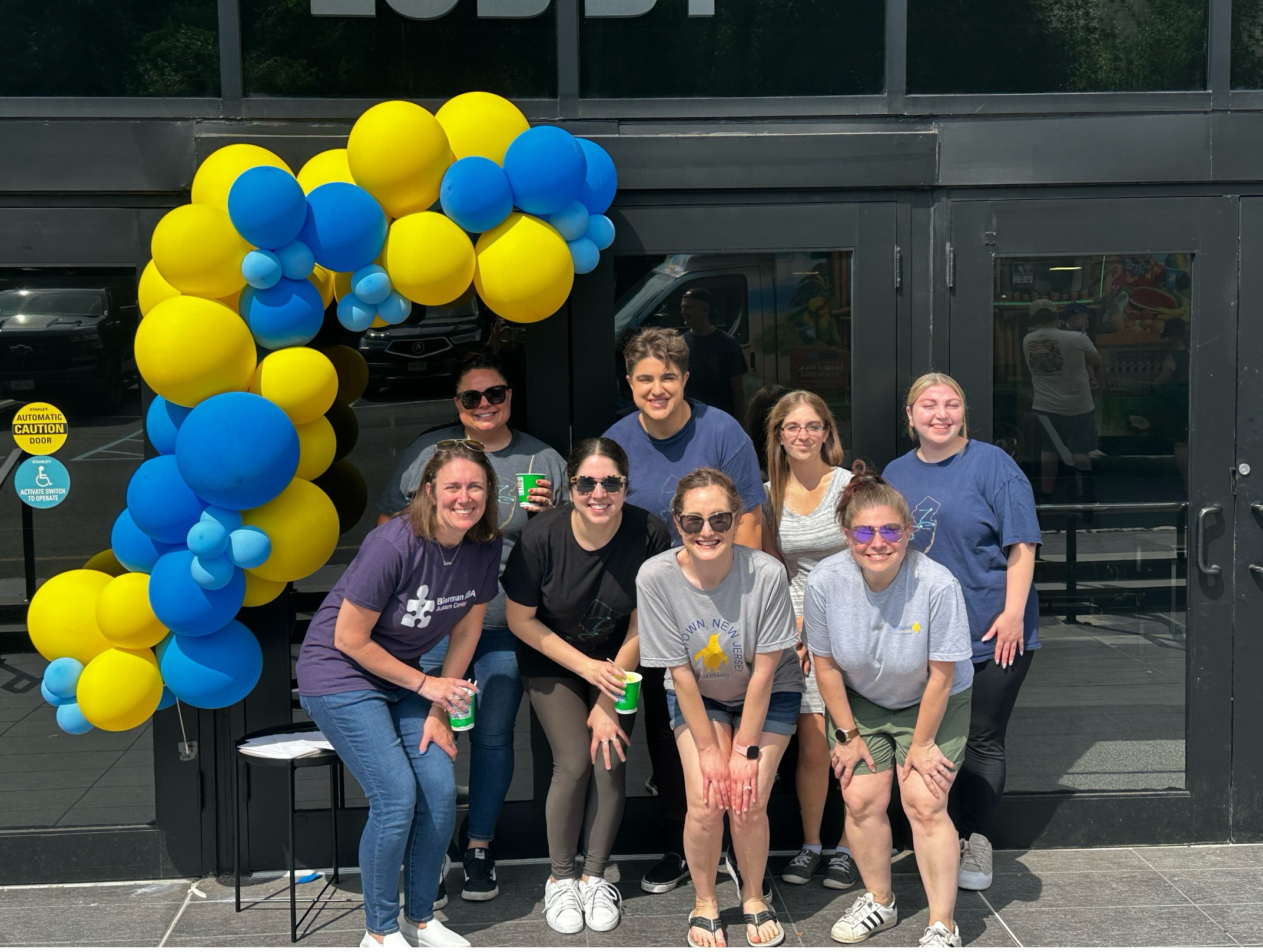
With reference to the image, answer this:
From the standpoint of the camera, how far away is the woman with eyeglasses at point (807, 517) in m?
4.13

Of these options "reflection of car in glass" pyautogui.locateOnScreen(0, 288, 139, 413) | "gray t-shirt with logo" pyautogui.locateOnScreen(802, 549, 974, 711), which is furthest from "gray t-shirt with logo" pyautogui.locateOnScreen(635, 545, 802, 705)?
"reflection of car in glass" pyautogui.locateOnScreen(0, 288, 139, 413)

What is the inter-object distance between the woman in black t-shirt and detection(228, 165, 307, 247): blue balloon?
107 centimetres

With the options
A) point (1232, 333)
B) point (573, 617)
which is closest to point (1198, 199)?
point (1232, 333)

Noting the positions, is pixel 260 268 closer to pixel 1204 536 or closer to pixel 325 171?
pixel 325 171

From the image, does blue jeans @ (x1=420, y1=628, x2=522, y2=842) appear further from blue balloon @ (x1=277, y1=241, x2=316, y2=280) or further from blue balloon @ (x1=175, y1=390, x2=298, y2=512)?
blue balloon @ (x1=277, y1=241, x2=316, y2=280)

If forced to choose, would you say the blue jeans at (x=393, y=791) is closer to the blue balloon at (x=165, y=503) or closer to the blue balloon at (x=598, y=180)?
the blue balloon at (x=165, y=503)

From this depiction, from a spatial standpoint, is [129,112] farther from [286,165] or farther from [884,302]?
[884,302]

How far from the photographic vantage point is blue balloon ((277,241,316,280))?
3586 millimetres

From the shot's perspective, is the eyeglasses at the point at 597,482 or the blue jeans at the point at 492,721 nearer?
the eyeglasses at the point at 597,482

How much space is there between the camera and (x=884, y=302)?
175 inches

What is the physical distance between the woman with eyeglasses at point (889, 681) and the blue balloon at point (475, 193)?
133cm

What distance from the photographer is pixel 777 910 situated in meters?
4.13

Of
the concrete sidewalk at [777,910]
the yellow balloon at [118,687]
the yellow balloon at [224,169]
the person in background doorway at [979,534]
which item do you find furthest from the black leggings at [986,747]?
the yellow balloon at [224,169]

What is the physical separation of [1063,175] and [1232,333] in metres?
0.82
